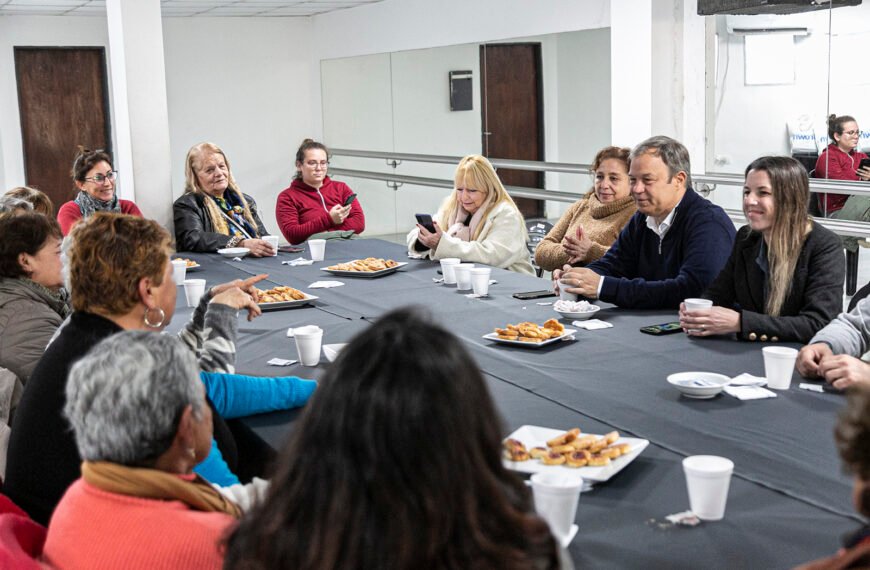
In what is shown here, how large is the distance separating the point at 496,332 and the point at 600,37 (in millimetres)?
4008

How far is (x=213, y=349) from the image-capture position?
2.45 metres

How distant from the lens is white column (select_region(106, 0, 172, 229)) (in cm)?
567

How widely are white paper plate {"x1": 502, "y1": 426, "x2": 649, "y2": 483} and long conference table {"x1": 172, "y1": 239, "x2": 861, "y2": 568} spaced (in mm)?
26

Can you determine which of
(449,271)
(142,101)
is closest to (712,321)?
(449,271)

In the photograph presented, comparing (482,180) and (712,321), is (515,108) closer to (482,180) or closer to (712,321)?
(482,180)

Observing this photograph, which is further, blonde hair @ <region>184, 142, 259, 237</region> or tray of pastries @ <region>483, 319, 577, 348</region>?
blonde hair @ <region>184, 142, 259, 237</region>

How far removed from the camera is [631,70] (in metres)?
5.67

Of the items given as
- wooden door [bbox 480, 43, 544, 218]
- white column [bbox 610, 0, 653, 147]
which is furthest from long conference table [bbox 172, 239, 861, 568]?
wooden door [bbox 480, 43, 544, 218]

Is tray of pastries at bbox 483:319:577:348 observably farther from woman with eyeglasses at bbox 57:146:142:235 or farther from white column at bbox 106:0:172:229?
white column at bbox 106:0:172:229

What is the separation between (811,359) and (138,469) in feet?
5.32

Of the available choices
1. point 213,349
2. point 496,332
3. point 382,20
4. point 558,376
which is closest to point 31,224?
point 213,349

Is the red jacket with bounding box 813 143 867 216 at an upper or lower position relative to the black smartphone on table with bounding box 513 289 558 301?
upper

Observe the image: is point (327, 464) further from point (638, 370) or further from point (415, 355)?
point (638, 370)

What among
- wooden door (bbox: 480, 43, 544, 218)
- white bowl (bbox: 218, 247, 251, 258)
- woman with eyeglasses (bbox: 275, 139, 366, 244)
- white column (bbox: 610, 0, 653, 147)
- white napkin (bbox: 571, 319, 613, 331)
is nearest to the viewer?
white napkin (bbox: 571, 319, 613, 331)
